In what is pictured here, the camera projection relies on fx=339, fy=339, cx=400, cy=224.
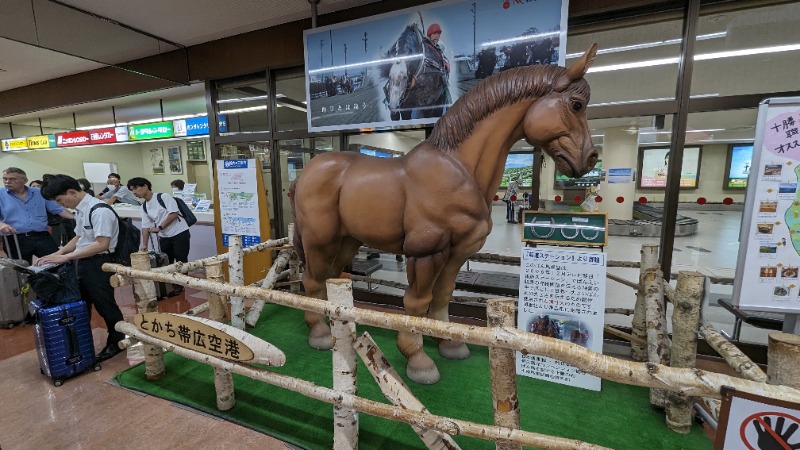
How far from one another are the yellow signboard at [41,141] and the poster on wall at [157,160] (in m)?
3.12

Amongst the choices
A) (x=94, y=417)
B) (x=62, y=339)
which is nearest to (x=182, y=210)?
(x=62, y=339)

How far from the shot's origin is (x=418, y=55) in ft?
10.3

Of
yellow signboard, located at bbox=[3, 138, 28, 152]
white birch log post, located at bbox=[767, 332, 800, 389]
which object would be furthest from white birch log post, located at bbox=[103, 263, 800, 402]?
yellow signboard, located at bbox=[3, 138, 28, 152]

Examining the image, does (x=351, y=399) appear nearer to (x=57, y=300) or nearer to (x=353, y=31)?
(x=57, y=300)

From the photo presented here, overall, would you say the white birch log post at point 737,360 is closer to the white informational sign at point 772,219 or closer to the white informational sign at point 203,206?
the white informational sign at point 772,219

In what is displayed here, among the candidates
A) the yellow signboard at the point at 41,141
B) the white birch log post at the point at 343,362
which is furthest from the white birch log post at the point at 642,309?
the yellow signboard at the point at 41,141

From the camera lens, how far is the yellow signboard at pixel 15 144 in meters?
8.94

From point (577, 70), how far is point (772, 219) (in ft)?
5.34

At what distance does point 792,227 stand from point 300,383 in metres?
3.03

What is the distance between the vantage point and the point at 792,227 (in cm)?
207

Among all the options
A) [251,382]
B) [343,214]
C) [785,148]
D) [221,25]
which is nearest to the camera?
[785,148]

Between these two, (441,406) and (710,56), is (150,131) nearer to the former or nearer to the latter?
(441,406)

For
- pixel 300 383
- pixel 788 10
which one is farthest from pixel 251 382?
pixel 788 10

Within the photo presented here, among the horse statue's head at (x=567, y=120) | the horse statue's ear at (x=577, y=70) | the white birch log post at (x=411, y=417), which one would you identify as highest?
the horse statue's ear at (x=577, y=70)
